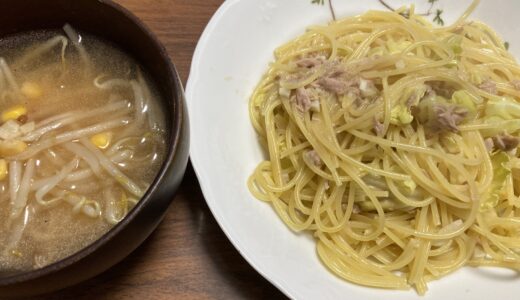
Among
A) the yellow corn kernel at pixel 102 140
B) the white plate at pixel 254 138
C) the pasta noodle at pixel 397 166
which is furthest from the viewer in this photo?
the pasta noodle at pixel 397 166

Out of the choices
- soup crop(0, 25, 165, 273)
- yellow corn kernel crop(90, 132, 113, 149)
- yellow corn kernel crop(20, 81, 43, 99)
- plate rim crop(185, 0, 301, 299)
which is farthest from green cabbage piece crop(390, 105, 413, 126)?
yellow corn kernel crop(20, 81, 43, 99)

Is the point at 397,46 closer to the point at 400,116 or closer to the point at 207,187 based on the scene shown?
the point at 400,116

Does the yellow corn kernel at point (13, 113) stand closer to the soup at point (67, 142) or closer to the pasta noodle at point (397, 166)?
the soup at point (67, 142)

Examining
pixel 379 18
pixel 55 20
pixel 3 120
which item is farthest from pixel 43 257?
pixel 379 18

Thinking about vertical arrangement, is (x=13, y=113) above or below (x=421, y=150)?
above

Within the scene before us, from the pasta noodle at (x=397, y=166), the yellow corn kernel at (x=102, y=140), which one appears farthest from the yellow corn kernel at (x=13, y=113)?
the pasta noodle at (x=397, y=166)

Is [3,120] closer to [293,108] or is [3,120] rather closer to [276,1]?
[293,108]

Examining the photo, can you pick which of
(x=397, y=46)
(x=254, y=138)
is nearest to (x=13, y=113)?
(x=254, y=138)
